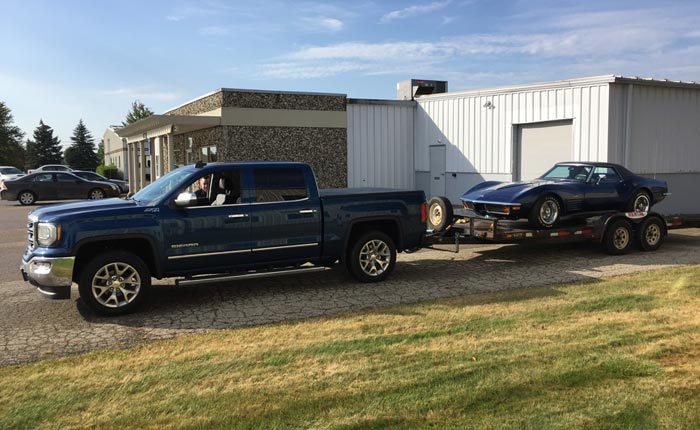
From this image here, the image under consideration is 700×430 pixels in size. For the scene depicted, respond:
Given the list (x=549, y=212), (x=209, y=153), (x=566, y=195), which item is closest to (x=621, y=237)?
(x=566, y=195)

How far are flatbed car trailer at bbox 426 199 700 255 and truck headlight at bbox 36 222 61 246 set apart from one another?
16.9 ft

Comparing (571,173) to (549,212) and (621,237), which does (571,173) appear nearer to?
(549,212)

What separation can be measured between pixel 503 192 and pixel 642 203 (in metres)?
3.08

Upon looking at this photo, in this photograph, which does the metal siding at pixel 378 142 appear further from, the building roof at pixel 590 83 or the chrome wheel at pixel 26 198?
the chrome wheel at pixel 26 198

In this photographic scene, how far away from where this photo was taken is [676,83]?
15820mm

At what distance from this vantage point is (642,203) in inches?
447

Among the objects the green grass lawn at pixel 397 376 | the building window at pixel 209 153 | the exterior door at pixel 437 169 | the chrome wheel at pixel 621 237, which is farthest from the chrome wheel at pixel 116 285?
the exterior door at pixel 437 169

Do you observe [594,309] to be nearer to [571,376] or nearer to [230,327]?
[571,376]

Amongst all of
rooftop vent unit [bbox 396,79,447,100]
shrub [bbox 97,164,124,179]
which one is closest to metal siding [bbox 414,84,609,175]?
rooftop vent unit [bbox 396,79,447,100]

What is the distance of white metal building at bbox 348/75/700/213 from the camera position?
1526 cm

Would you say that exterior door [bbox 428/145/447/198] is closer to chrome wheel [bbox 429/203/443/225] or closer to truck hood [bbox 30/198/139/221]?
chrome wheel [bbox 429/203/443/225]

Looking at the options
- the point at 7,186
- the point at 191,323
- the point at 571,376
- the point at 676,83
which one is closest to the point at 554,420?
the point at 571,376

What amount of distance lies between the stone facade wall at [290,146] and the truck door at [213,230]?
1215 cm

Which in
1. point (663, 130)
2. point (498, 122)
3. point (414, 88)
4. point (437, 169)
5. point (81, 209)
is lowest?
point (81, 209)
